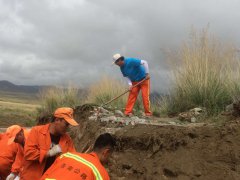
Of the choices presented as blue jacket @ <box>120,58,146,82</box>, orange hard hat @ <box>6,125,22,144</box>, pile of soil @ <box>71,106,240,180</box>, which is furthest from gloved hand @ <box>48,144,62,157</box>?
blue jacket @ <box>120,58,146,82</box>

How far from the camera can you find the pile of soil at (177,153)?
629 cm

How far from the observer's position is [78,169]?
3.27 meters

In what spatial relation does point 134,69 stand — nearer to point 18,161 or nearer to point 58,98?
point 18,161

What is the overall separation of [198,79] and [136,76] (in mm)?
1449

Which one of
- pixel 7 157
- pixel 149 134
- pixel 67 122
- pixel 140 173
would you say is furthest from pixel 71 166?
pixel 149 134

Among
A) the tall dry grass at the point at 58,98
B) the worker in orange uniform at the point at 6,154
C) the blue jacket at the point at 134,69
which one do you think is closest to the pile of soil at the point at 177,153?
the worker in orange uniform at the point at 6,154

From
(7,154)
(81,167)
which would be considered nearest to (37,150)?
(7,154)

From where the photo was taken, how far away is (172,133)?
711 centimetres

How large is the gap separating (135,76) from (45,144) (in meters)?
5.15

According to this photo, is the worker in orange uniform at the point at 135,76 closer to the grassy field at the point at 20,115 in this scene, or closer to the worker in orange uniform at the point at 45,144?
the worker in orange uniform at the point at 45,144

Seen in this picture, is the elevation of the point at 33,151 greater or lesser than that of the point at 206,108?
lesser

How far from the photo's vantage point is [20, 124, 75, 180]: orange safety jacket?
16.8 ft

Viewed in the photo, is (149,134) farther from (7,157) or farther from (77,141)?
(77,141)

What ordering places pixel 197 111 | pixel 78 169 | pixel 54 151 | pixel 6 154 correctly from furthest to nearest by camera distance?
pixel 197 111
pixel 6 154
pixel 54 151
pixel 78 169
